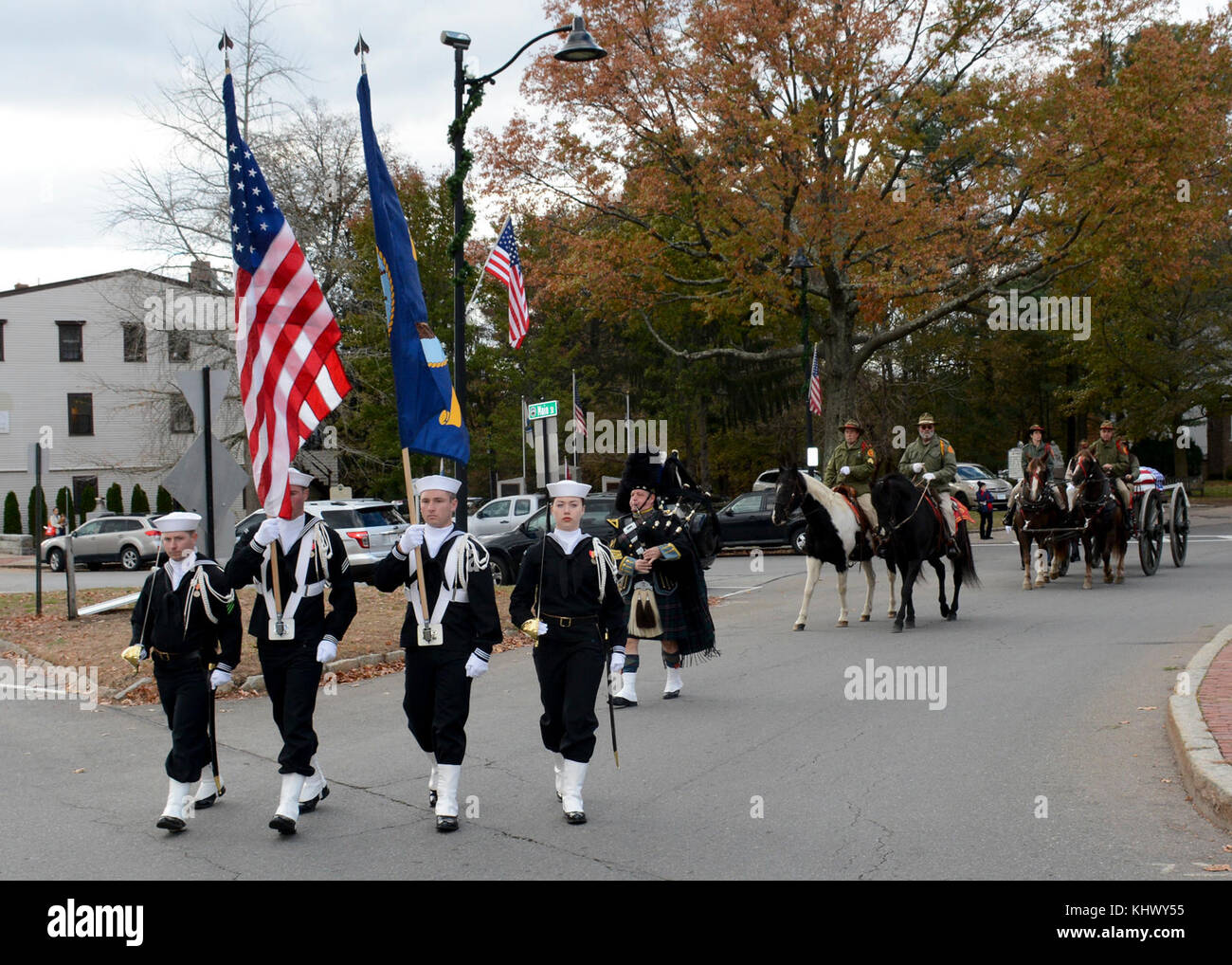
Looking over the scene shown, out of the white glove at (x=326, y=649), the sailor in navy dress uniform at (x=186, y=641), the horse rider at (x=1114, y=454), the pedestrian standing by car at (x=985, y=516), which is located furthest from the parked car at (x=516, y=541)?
the white glove at (x=326, y=649)

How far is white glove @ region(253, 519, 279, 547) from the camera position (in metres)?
6.47

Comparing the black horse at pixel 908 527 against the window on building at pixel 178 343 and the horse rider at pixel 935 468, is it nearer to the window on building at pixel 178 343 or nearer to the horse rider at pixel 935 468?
the horse rider at pixel 935 468

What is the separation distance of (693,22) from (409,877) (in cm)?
2528

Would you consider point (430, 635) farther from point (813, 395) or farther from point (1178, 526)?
point (813, 395)

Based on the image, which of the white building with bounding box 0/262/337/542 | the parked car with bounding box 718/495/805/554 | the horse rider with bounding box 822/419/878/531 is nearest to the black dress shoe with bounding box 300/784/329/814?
the horse rider with bounding box 822/419/878/531

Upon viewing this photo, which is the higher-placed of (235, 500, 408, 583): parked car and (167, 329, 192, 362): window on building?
(167, 329, 192, 362): window on building

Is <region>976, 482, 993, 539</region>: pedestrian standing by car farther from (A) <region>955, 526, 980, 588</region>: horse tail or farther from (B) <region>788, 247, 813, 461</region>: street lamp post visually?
(A) <region>955, 526, 980, 588</region>: horse tail

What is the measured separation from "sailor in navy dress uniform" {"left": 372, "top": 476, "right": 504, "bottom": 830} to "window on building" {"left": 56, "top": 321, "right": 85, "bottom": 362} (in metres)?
48.9

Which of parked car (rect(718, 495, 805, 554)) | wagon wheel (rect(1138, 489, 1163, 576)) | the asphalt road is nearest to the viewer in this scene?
the asphalt road

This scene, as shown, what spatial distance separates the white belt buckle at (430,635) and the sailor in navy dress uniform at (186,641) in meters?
1.12

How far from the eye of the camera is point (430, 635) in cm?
635

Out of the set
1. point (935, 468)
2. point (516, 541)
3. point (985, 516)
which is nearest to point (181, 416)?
point (516, 541)

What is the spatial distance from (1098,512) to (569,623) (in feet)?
42.1

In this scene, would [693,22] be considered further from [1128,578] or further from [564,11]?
[1128,578]
